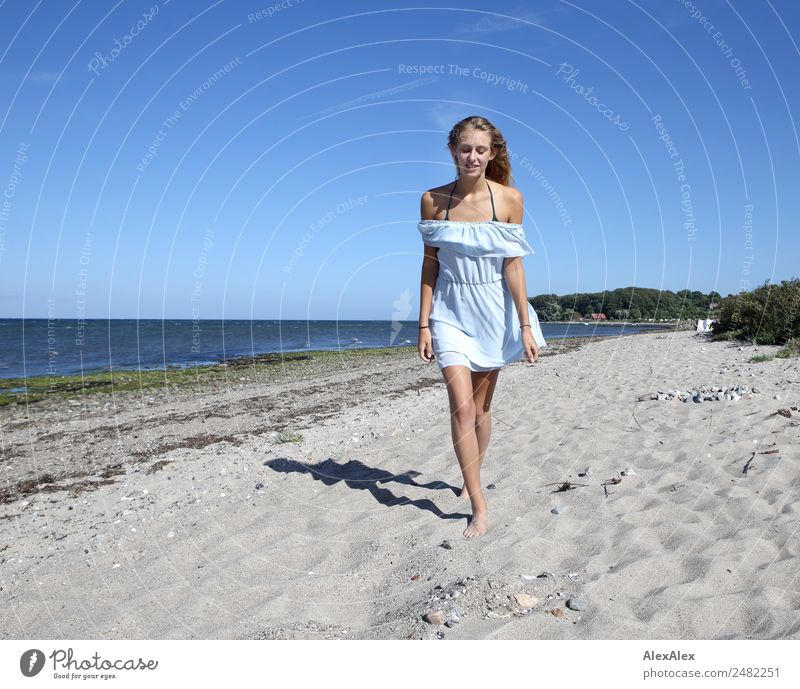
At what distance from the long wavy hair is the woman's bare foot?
231cm

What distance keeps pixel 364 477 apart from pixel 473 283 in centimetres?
218

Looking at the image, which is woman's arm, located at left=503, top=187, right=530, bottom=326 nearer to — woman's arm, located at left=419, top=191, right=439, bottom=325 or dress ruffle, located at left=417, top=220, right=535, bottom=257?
dress ruffle, located at left=417, top=220, right=535, bottom=257

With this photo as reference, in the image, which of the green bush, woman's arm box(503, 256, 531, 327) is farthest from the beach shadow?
the green bush

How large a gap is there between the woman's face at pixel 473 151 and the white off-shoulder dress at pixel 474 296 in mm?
349

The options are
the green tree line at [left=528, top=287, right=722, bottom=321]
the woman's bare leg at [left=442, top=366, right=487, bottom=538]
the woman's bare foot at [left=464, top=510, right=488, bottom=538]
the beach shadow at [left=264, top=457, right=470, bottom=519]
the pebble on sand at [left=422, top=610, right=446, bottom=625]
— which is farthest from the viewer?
the green tree line at [left=528, top=287, right=722, bottom=321]

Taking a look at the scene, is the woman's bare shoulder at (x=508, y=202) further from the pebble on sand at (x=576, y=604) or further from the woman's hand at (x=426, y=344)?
the pebble on sand at (x=576, y=604)

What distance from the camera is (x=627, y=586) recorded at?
2836 millimetres

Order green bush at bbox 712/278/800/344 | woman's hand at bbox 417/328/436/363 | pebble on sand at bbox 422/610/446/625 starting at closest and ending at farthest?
pebble on sand at bbox 422/610/446/625
woman's hand at bbox 417/328/436/363
green bush at bbox 712/278/800/344

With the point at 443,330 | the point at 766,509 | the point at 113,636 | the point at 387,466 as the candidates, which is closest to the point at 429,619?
the point at 113,636

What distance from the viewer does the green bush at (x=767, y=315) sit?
1402cm

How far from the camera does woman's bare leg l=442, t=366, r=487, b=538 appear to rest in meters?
3.77

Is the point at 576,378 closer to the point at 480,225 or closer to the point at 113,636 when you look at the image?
the point at 480,225

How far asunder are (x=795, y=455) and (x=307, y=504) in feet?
12.1

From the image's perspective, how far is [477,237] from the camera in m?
3.84
